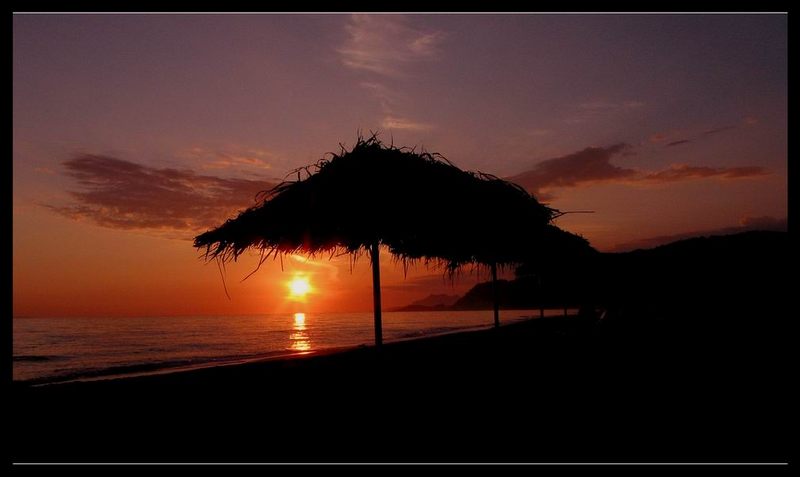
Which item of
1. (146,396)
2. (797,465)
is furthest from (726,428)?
(146,396)

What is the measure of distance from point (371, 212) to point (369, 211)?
0.03 m

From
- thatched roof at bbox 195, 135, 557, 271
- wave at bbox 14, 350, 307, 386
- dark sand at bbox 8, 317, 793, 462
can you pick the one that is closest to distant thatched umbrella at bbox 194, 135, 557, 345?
thatched roof at bbox 195, 135, 557, 271

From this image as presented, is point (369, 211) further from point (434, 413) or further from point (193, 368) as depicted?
point (193, 368)

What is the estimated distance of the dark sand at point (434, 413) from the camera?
323 cm

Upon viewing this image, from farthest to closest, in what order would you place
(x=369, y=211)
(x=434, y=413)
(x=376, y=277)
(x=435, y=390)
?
(x=376, y=277) < (x=369, y=211) < (x=435, y=390) < (x=434, y=413)

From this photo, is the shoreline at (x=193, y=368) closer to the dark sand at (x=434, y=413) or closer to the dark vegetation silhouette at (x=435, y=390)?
the dark vegetation silhouette at (x=435, y=390)

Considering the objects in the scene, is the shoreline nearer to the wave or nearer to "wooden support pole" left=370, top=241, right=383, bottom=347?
the wave

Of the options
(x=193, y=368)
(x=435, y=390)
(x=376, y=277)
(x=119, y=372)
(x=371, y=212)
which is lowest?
(x=119, y=372)

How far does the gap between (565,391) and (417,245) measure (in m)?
3.63

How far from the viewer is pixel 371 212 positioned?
6.27 meters

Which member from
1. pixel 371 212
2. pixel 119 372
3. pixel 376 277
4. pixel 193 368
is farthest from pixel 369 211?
pixel 119 372

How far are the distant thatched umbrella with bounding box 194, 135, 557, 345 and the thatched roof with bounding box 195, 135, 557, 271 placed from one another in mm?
14

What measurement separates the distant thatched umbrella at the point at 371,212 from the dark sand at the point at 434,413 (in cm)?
188

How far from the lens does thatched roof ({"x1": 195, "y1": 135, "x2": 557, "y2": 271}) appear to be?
6.30 meters
